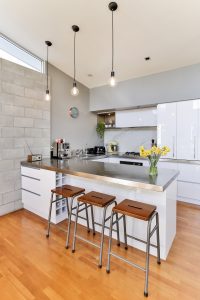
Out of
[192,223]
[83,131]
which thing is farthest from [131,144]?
[192,223]

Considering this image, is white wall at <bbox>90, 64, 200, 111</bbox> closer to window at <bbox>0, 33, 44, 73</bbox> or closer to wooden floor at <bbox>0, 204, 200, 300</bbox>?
window at <bbox>0, 33, 44, 73</bbox>

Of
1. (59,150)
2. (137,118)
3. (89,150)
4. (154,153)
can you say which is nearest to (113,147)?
(89,150)

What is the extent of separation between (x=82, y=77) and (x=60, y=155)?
2036mm

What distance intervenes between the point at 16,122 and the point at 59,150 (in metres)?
1.01

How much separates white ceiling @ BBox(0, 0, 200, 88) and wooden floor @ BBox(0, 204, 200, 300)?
290 cm

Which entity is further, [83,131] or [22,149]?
[83,131]

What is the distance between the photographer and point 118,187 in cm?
211

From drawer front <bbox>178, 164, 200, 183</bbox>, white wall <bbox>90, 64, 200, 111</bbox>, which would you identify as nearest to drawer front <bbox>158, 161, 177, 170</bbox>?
drawer front <bbox>178, 164, 200, 183</bbox>

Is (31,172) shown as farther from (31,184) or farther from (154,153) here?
(154,153)

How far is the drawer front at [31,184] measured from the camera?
2778mm

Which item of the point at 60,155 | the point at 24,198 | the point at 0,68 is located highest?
the point at 0,68

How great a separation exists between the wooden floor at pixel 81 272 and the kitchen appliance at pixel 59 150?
5.50 feet

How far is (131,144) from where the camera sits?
4.57 meters

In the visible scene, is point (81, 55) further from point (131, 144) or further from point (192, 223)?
point (192, 223)
